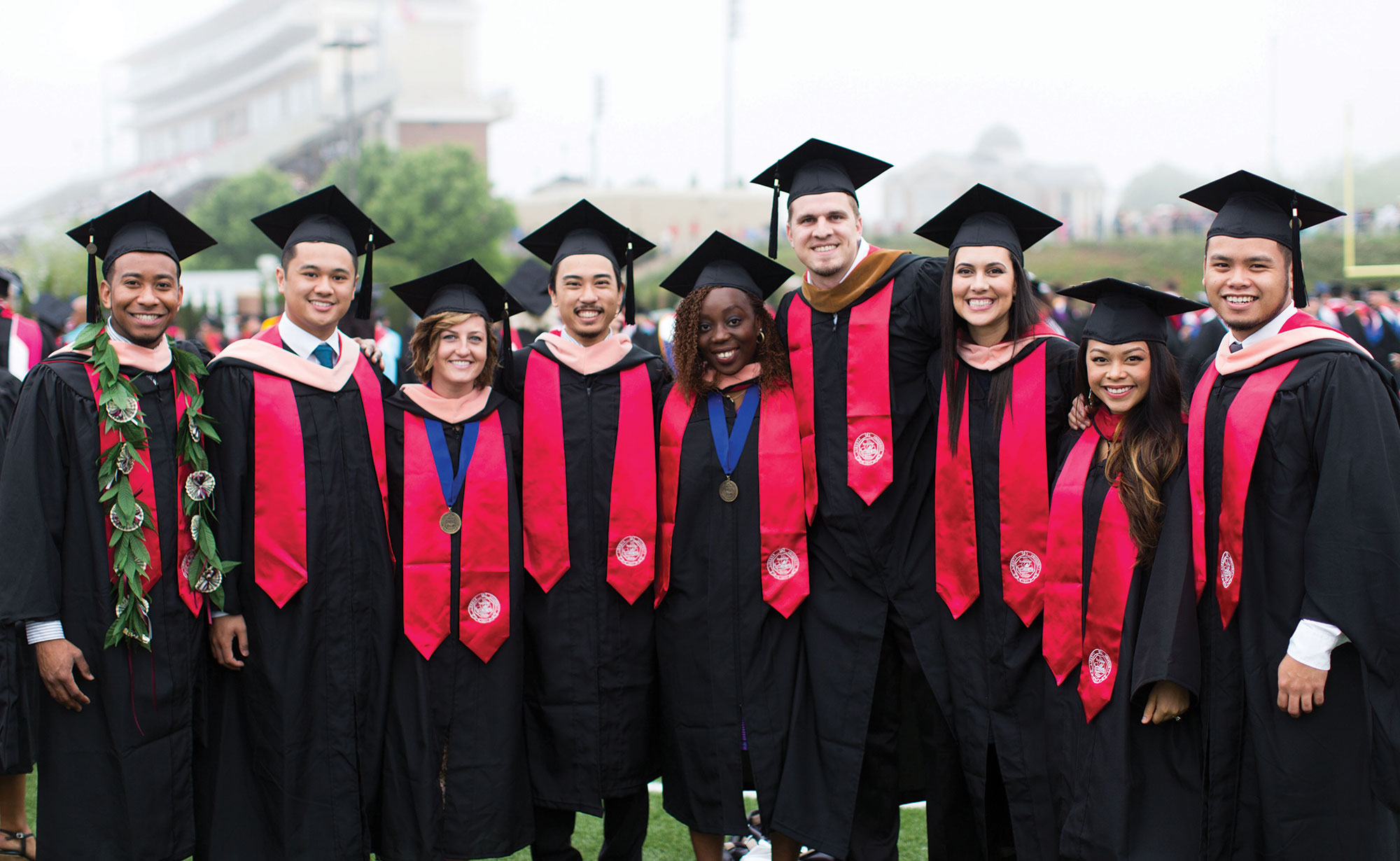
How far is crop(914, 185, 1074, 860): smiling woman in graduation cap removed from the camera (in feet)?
11.2

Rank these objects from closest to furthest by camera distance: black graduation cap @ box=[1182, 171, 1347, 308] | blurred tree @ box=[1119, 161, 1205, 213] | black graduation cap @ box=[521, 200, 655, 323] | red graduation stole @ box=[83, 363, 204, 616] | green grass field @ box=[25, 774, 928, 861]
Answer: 1. black graduation cap @ box=[1182, 171, 1347, 308]
2. red graduation stole @ box=[83, 363, 204, 616]
3. black graduation cap @ box=[521, 200, 655, 323]
4. green grass field @ box=[25, 774, 928, 861]
5. blurred tree @ box=[1119, 161, 1205, 213]

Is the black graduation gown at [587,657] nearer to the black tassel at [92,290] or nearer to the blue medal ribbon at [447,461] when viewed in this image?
the blue medal ribbon at [447,461]

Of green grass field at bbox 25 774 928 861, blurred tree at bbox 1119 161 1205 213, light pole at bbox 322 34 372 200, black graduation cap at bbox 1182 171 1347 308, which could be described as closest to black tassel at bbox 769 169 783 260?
black graduation cap at bbox 1182 171 1347 308

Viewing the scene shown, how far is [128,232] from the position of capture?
3531 mm

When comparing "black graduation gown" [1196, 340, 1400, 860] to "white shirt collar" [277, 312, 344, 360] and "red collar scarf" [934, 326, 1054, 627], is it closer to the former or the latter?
"red collar scarf" [934, 326, 1054, 627]

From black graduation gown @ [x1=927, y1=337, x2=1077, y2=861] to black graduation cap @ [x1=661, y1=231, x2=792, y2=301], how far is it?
75cm

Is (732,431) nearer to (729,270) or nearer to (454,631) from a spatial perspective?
(729,270)

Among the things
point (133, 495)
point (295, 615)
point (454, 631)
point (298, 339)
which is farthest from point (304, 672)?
point (298, 339)

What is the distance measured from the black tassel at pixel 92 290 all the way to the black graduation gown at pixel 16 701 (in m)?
0.59

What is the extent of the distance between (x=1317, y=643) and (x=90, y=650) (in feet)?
10.9

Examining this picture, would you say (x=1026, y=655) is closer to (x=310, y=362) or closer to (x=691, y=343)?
(x=691, y=343)

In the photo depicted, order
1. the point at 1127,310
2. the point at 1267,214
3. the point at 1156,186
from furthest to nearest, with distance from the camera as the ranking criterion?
the point at 1156,186 → the point at 1127,310 → the point at 1267,214

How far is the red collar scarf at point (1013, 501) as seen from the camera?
3420mm

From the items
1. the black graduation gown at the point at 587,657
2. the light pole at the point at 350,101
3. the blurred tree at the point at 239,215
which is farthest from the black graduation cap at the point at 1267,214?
the blurred tree at the point at 239,215
